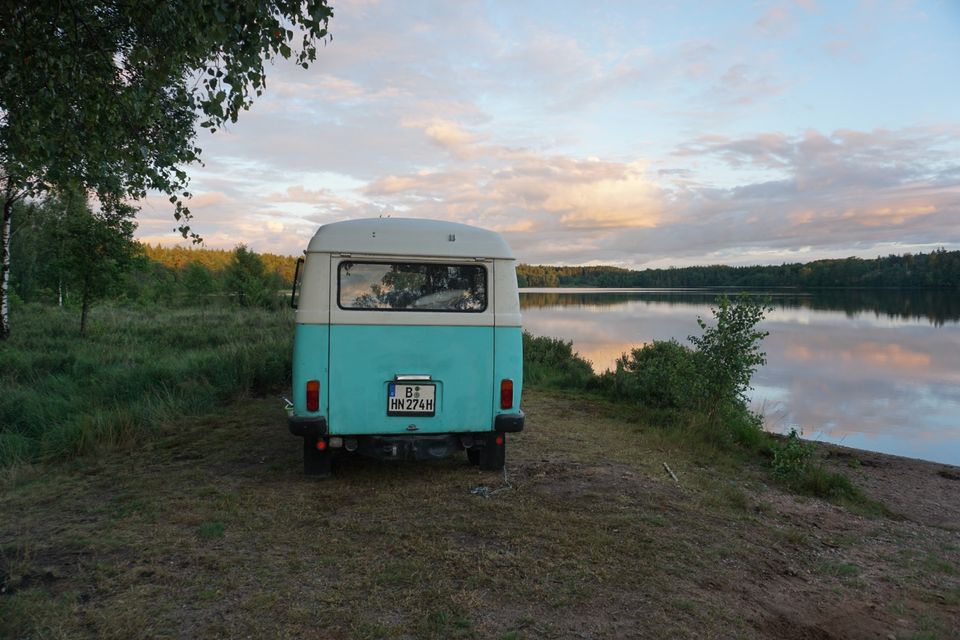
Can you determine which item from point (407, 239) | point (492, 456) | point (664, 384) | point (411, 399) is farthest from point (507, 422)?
point (664, 384)

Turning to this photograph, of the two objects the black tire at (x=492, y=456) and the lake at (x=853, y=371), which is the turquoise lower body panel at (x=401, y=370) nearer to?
the black tire at (x=492, y=456)

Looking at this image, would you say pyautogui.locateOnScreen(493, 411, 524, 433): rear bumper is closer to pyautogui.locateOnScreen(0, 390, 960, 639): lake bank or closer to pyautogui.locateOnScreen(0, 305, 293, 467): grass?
pyautogui.locateOnScreen(0, 390, 960, 639): lake bank

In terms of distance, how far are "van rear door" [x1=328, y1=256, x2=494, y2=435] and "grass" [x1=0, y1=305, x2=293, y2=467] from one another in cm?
369

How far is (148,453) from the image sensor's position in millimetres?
6602

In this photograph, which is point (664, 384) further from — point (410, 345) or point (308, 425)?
point (308, 425)

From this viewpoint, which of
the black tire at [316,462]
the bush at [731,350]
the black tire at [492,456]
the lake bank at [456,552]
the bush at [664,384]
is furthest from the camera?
the bush at [664,384]

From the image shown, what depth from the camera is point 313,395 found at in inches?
195

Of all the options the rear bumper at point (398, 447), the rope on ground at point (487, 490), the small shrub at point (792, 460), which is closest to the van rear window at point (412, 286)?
the rear bumper at point (398, 447)

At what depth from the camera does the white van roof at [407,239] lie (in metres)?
5.12

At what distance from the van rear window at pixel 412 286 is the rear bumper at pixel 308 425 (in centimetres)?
101

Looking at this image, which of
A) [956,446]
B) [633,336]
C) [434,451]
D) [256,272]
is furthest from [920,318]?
[434,451]

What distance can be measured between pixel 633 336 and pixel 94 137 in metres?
31.0

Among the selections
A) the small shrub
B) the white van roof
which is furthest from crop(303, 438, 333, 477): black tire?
the small shrub

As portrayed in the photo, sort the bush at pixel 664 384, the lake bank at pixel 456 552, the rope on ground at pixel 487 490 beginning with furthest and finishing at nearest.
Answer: the bush at pixel 664 384 → the rope on ground at pixel 487 490 → the lake bank at pixel 456 552
